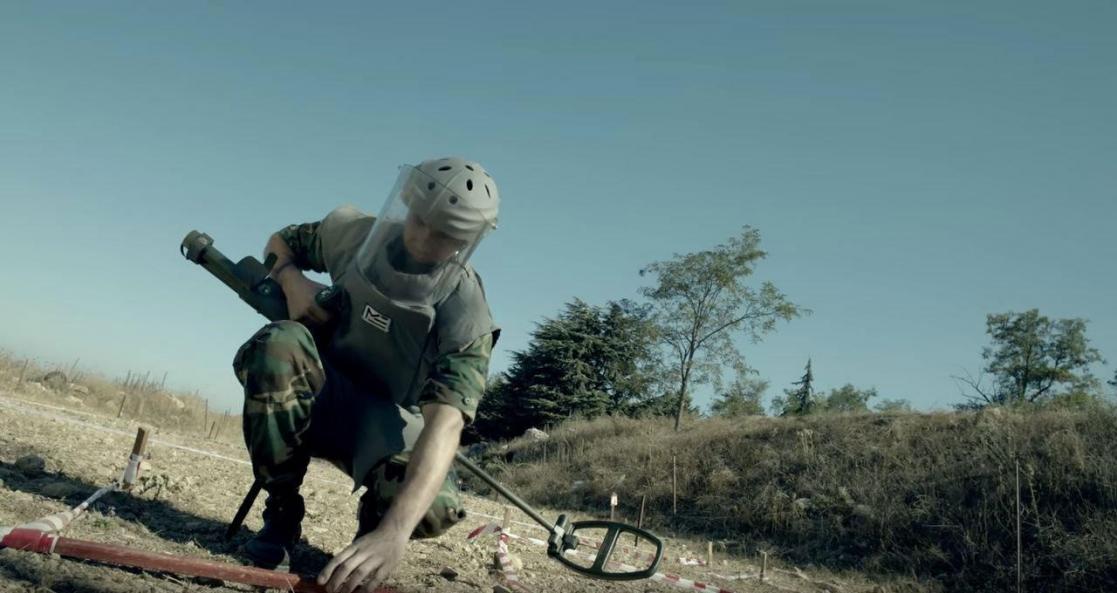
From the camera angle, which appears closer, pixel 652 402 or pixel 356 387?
pixel 356 387

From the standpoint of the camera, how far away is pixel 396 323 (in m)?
3.34

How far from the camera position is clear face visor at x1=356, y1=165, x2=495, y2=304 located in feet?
10.7

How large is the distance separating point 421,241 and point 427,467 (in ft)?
3.45

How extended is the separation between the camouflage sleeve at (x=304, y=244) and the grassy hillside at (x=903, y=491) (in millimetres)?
10006

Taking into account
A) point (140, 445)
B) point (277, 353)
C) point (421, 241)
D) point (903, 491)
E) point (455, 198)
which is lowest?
point (140, 445)

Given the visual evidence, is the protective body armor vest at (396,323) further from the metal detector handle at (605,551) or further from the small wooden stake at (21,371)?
the small wooden stake at (21,371)

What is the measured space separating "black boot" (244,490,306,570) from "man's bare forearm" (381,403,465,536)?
827 millimetres

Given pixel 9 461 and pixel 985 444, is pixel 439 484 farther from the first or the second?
pixel 985 444

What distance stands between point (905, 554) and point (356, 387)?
10.6 metres

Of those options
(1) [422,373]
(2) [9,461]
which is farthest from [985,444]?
(2) [9,461]

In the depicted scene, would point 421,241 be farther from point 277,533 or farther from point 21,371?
point 21,371

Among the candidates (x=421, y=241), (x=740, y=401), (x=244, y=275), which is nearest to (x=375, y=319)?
(x=421, y=241)

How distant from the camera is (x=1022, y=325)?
45.4 meters

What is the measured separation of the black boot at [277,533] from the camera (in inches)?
124
